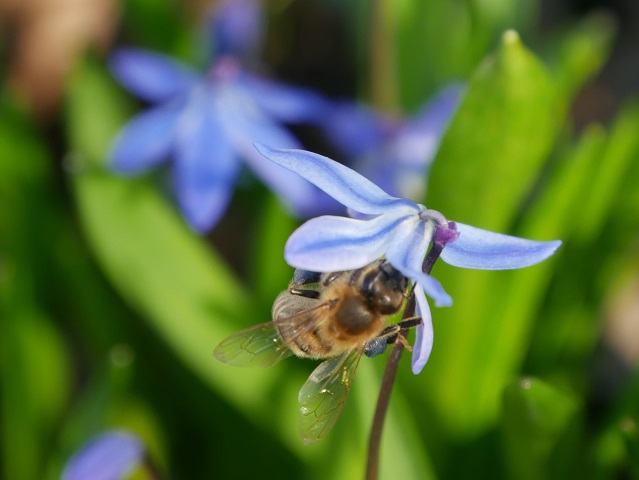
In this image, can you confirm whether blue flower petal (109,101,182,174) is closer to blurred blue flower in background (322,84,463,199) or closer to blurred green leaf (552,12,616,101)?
blurred blue flower in background (322,84,463,199)

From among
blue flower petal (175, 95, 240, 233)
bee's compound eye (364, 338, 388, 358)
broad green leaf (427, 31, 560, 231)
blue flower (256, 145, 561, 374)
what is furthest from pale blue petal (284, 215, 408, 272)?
blue flower petal (175, 95, 240, 233)

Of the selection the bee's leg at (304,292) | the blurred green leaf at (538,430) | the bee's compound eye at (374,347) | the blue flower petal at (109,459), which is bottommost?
the blue flower petal at (109,459)

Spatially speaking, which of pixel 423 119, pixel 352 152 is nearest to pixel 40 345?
pixel 352 152

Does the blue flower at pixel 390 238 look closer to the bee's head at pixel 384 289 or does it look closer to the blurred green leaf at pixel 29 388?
the bee's head at pixel 384 289

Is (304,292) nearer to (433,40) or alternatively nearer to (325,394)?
(325,394)

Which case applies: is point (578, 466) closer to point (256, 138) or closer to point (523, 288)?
point (523, 288)

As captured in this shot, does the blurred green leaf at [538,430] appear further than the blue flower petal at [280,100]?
No

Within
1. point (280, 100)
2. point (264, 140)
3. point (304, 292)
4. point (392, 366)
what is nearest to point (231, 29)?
point (280, 100)

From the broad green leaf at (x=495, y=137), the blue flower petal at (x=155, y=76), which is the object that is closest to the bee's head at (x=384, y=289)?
the broad green leaf at (x=495, y=137)
